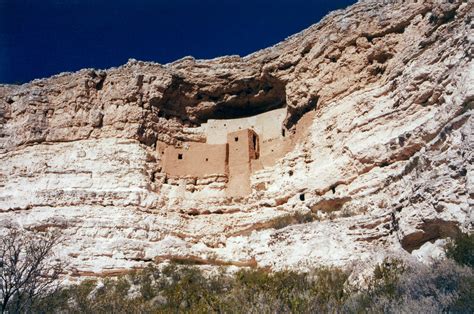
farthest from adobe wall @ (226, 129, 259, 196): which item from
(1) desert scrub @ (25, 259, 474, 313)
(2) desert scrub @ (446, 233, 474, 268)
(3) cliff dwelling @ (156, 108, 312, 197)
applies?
(2) desert scrub @ (446, 233, 474, 268)

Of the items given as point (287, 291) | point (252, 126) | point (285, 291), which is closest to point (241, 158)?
point (252, 126)

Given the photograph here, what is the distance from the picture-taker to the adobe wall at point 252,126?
2078cm

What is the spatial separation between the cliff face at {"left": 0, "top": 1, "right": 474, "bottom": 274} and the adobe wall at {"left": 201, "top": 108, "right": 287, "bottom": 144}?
0.39 meters

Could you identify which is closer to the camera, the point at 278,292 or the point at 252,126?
the point at 278,292

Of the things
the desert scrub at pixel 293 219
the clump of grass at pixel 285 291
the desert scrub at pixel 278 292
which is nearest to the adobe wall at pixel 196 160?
the desert scrub at pixel 293 219

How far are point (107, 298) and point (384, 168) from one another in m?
7.55

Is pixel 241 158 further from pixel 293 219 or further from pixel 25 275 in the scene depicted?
pixel 25 275

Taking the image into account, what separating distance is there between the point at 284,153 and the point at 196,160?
3208 millimetres

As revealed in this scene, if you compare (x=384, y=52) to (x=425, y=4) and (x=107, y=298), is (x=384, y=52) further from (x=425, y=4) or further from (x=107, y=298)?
(x=107, y=298)

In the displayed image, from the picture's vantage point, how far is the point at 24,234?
16.8 m

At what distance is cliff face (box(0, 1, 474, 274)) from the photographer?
1219 cm

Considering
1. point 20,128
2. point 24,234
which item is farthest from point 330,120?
point 20,128

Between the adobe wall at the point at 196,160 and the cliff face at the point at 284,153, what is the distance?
0.37 metres

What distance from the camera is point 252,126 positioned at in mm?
21469
